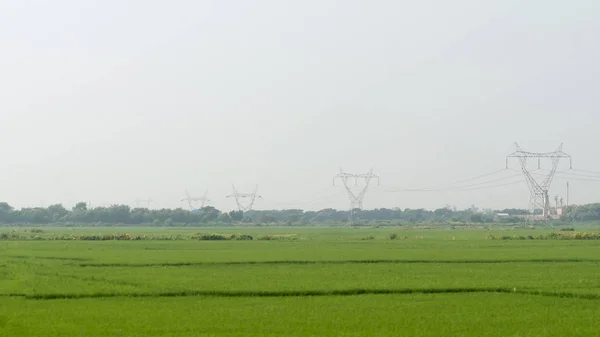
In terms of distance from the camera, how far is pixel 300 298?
2406 cm

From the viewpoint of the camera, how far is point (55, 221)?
189 meters

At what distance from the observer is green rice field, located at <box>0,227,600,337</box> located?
59.6 feet

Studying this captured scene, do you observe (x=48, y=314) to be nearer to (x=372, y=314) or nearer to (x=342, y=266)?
(x=372, y=314)

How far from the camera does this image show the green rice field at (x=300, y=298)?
59.6 ft

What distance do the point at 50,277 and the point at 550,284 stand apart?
757 inches

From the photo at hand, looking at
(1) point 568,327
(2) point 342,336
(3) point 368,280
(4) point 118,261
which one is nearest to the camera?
(2) point 342,336

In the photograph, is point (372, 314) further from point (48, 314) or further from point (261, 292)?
point (48, 314)

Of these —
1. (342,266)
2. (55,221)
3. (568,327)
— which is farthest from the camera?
(55,221)

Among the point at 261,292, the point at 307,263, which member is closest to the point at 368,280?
the point at 261,292

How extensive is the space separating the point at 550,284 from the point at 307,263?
14.5 m

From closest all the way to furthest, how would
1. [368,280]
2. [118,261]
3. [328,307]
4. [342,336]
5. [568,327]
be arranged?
1. [342,336]
2. [568,327]
3. [328,307]
4. [368,280]
5. [118,261]

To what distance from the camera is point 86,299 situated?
2414 centimetres

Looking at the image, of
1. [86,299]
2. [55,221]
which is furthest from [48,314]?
[55,221]

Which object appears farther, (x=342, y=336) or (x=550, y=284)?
(x=550, y=284)
